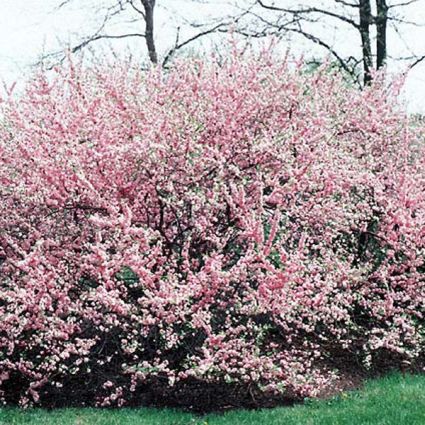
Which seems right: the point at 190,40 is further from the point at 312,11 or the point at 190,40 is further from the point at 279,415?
the point at 279,415

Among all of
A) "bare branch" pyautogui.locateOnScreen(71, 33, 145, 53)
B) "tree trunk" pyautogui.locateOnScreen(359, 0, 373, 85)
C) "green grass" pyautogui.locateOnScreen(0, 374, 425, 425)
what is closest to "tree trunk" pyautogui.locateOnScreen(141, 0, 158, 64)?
"bare branch" pyautogui.locateOnScreen(71, 33, 145, 53)

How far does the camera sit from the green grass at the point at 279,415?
560 cm

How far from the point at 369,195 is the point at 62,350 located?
3.46 meters

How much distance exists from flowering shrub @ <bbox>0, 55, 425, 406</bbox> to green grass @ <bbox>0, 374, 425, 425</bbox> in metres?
0.24

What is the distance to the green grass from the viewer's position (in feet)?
18.4

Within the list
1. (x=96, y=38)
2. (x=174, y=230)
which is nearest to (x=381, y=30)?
(x=96, y=38)

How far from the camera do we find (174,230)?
671 cm

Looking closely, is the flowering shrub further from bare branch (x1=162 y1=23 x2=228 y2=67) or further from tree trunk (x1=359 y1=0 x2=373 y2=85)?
bare branch (x1=162 y1=23 x2=228 y2=67)

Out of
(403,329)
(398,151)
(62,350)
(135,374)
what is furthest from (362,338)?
(62,350)

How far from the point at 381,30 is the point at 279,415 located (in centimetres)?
975

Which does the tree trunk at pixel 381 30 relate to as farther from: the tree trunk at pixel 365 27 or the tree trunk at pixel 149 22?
the tree trunk at pixel 149 22

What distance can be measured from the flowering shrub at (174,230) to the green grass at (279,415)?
0.24m

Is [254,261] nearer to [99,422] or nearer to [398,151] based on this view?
[99,422]

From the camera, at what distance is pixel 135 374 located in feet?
20.0
